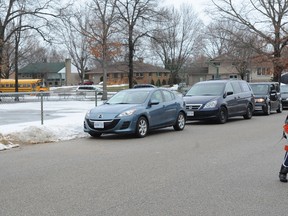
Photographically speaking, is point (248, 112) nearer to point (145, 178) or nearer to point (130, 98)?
point (130, 98)

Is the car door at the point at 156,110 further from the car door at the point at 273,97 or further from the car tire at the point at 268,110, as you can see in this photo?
the car door at the point at 273,97

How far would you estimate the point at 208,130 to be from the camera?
51.2 feet

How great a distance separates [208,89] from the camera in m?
19.0

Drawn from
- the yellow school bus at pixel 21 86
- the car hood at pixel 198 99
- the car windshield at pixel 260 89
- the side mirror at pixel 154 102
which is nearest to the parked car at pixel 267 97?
the car windshield at pixel 260 89

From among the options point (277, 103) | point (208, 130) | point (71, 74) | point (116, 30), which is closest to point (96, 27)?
point (116, 30)

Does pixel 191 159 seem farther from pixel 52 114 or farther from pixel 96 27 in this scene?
pixel 96 27

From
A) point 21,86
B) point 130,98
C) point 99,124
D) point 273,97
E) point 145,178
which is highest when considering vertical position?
point 21,86

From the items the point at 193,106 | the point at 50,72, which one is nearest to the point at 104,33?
the point at 193,106

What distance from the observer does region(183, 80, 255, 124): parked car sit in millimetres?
17750

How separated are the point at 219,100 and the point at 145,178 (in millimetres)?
10990

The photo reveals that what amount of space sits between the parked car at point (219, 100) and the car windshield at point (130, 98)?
153 inches

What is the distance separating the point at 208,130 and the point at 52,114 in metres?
7.40

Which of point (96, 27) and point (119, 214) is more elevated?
point (96, 27)

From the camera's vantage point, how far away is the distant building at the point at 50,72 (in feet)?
339
